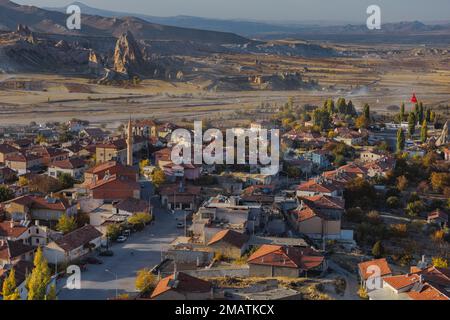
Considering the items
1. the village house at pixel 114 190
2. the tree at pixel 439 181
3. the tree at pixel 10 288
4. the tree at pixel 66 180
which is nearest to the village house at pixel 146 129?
the tree at pixel 66 180

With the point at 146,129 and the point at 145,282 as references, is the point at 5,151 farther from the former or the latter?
the point at 145,282

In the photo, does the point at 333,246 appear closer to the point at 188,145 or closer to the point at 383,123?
the point at 188,145

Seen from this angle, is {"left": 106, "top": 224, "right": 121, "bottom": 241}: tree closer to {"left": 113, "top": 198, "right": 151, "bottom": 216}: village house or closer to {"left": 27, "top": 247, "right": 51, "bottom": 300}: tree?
{"left": 113, "top": 198, "right": 151, "bottom": 216}: village house

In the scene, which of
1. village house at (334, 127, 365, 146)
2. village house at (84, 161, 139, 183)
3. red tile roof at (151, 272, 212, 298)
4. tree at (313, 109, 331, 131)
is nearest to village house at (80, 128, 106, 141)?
village house at (84, 161, 139, 183)

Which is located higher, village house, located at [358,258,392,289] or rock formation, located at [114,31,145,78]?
rock formation, located at [114,31,145,78]

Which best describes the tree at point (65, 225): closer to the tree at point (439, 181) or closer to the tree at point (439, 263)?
the tree at point (439, 263)
